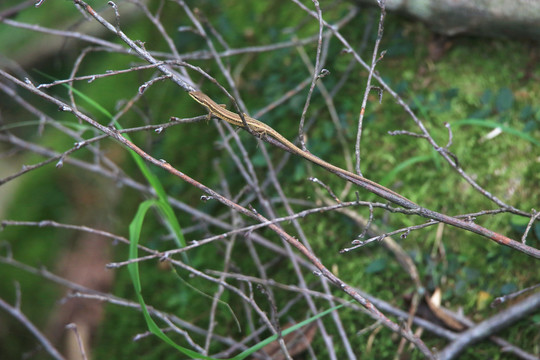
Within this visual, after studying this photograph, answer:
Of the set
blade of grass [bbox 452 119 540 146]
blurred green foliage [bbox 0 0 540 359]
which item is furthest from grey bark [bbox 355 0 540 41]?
blade of grass [bbox 452 119 540 146]

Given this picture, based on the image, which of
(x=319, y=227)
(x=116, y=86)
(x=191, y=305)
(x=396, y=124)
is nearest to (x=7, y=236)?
(x=116, y=86)

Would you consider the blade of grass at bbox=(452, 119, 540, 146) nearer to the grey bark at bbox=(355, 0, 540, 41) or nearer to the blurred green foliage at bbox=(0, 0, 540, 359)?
the blurred green foliage at bbox=(0, 0, 540, 359)

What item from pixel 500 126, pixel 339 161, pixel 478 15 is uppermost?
pixel 478 15

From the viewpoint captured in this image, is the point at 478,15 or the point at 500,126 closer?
the point at 500,126

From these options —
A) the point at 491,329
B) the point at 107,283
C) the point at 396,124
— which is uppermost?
the point at 396,124

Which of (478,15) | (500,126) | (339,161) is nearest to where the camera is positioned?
(500,126)

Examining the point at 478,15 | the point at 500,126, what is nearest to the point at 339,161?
the point at 500,126

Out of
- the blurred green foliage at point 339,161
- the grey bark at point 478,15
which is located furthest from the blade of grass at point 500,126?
the grey bark at point 478,15

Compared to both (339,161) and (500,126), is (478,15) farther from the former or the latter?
(339,161)

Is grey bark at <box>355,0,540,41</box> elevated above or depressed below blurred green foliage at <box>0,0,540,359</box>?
above

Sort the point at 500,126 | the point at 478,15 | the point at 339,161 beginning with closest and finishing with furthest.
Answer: the point at 500,126 < the point at 478,15 < the point at 339,161

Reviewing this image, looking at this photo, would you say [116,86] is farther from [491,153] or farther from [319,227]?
[491,153]
